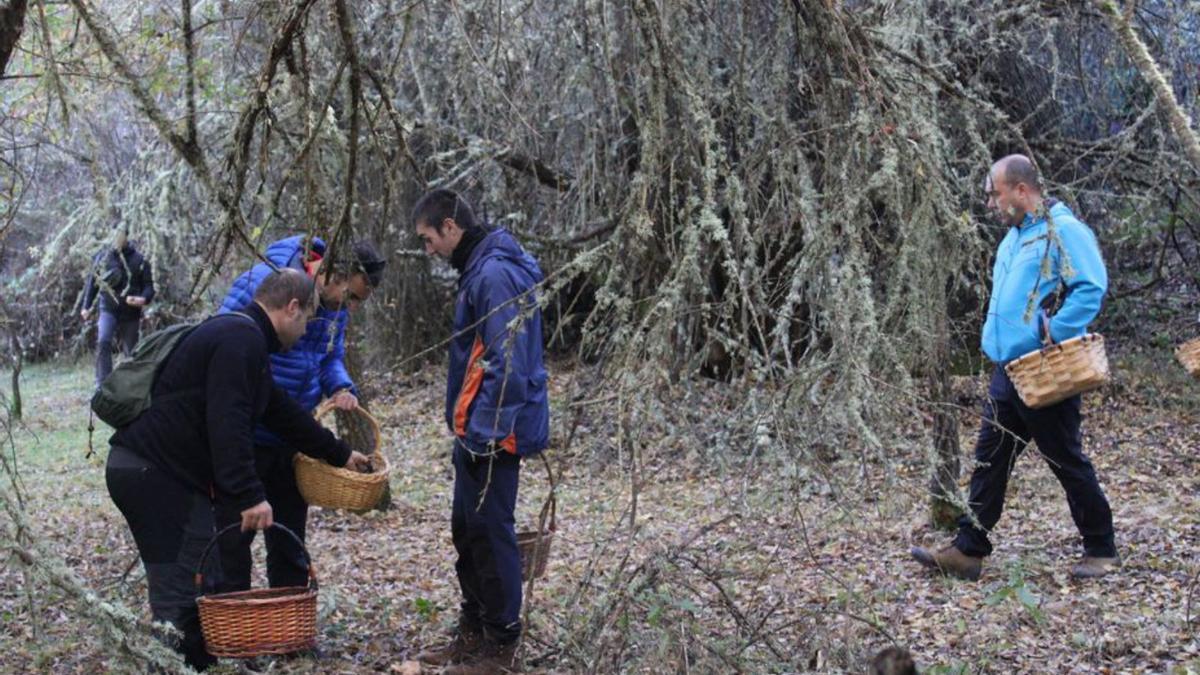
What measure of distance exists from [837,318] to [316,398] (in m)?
3.24

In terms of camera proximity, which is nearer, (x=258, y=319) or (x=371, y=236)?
(x=258, y=319)

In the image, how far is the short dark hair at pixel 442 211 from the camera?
17.1 feet

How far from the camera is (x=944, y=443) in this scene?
6.75 m

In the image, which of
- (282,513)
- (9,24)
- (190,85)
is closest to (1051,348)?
(282,513)

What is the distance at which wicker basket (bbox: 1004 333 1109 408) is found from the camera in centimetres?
549

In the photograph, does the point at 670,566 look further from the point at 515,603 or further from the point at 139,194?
the point at 139,194

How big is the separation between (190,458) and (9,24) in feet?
5.78

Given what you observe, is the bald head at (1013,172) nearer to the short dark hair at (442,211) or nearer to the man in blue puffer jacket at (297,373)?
the short dark hair at (442,211)

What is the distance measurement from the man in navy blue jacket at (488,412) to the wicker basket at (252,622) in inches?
25.8

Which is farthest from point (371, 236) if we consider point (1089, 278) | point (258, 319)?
point (1089, 278)

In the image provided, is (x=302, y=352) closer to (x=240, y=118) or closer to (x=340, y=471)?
(x=340, y=471)

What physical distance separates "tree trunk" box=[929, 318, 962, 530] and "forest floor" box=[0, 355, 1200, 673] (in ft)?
0.35

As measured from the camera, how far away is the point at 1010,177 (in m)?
5.74

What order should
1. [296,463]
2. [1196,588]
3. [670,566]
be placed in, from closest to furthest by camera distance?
[670,566]
[296,463]
[1196,588]
